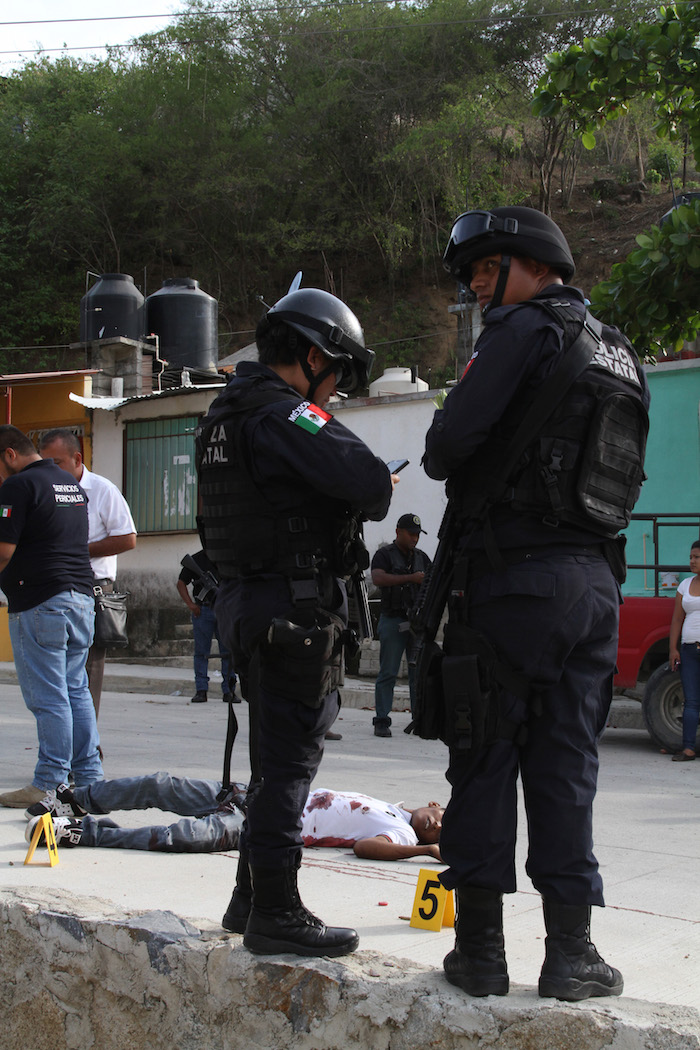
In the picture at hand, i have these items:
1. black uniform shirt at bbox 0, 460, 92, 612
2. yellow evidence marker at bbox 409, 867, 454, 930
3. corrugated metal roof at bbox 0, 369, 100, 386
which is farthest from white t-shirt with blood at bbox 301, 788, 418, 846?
corrugated metal roof at bbox 0, 369, 100, 386

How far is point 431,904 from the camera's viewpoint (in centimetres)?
327

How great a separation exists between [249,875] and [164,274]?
3522cm

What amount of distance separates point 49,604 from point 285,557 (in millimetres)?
2534

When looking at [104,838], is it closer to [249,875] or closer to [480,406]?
[249,875]

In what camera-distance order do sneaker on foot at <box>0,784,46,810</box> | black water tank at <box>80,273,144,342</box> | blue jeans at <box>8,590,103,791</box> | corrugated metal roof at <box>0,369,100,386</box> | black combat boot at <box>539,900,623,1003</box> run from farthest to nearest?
black water tank at <box>80,273,144,342</box>, corrugated metal roof at <box>0,369,100,386</box>, sneaker on foot at <box>0,784,46,810</box>, blue jeans at <box>8,590,103,791</box>, black combat boot at <box>539,900,623,1003</box>

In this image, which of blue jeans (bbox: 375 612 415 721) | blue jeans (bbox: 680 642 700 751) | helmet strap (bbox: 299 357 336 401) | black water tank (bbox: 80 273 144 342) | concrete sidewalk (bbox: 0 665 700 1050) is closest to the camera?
concrete sidewalk (bbox: 0 665 700 1050)

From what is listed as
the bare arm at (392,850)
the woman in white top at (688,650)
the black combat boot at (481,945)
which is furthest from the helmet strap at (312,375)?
the woman in white top at (688,650)

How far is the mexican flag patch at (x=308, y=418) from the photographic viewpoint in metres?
2.86

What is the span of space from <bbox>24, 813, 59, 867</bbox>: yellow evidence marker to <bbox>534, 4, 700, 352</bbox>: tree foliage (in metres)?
6.62

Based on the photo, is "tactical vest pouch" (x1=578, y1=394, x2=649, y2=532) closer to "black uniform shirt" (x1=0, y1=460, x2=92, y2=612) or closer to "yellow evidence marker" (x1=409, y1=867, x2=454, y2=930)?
"yellow evidence marker" (x1=409, y1=867, x2=454, y2=930)

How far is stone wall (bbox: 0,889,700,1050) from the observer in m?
2.32

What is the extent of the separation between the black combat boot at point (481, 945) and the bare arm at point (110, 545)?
3.94 meters

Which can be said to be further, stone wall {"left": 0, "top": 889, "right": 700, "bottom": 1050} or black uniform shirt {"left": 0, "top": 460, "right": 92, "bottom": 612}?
black uniform shirt {"left": 0, "top": 460, "right": 92, "bottom": 612}

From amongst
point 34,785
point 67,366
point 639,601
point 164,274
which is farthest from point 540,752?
point 164,274
